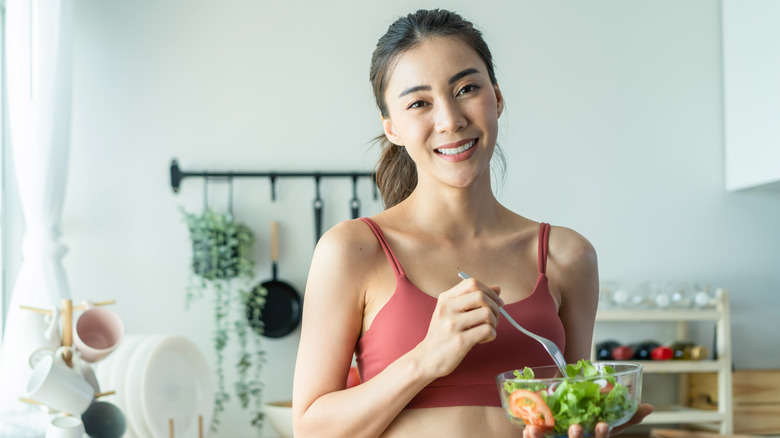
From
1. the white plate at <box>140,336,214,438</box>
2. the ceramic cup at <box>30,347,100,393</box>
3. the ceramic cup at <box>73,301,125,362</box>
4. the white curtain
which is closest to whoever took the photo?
the ceramic cup at <box>30,347,100,393</box>

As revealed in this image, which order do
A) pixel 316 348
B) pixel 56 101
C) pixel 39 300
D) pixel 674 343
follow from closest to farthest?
1. pixel 316 348
2. pixel 39 300
3. pixel 56 101
4. pixel 674 343

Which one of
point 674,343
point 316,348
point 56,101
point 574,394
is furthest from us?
point 674,343

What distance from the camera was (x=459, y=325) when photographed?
0.73 meters

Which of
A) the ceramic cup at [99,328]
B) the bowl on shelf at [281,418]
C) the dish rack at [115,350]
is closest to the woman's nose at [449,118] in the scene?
the dish rack at [115,350]

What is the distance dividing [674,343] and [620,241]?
16.0 inches

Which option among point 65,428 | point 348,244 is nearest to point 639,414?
point 348,244

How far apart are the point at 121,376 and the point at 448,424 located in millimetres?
1141

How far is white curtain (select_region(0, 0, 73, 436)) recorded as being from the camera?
6.81 feet

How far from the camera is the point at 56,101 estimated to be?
2.21 m

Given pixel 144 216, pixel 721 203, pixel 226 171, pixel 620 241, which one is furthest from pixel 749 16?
pixel 144 216

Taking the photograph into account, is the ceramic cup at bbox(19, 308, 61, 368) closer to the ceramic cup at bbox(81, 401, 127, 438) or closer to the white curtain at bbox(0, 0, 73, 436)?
the ceramic cup at bbox(81, 401, 127, 438)

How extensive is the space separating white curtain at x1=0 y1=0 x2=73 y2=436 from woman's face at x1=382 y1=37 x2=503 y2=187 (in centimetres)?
143

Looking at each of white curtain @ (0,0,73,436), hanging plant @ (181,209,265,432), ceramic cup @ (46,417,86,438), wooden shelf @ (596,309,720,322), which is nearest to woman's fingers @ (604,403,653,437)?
ceramic cup @ (46,417,86,438)

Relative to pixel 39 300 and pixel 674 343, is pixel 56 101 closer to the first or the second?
pixel 39 300
